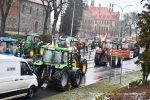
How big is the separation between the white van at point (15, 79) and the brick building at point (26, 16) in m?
62.9

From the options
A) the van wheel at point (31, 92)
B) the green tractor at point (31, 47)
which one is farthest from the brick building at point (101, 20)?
the van wheel at point (31, 92)

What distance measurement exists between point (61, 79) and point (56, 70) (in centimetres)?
64

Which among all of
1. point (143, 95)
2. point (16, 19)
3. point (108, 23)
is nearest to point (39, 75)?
point (143, 95)

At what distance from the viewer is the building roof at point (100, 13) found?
163750 mm

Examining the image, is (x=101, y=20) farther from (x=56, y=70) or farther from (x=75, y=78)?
(x=56, y=70)

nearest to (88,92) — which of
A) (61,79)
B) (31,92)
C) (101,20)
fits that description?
(61,79)

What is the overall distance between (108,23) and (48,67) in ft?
474

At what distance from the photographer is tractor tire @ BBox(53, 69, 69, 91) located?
20.2m

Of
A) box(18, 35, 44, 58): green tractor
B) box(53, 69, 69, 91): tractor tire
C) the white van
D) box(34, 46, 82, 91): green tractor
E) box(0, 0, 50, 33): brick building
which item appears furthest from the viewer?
box(0, 0, 50, 33): brick building

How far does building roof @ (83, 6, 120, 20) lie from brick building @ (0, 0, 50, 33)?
68496 millimetres

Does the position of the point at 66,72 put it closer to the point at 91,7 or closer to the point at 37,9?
the point at 37,9

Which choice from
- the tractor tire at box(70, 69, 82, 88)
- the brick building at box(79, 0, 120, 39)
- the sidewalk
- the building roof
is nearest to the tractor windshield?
the tractor tire at box(70, 69, 82, 88)

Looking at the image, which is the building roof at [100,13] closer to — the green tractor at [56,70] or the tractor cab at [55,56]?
the green tractor at [56,70]

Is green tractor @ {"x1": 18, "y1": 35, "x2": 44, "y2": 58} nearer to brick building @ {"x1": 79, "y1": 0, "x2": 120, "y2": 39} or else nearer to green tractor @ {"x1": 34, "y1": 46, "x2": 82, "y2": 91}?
green tractor @ {"x1": 34, "y1": 46, "x2": 82, "y2": 91}
